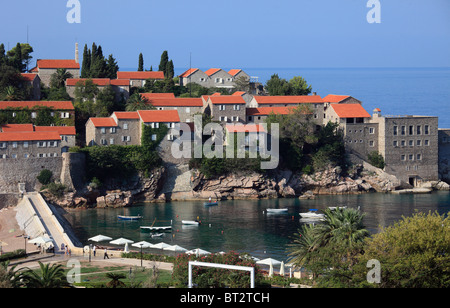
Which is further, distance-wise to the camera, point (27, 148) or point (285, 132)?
point (285, 132)

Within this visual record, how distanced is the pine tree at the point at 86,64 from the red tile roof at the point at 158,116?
61.4 feet

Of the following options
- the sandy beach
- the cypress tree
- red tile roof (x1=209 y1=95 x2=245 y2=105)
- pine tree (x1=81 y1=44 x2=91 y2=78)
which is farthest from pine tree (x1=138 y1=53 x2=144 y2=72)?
the sandy beach

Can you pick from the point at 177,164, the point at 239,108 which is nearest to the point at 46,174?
the point at 177,164

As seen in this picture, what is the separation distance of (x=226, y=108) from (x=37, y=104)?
847 inches

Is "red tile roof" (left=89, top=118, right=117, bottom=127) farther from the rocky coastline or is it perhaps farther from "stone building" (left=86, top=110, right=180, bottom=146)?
the rocky coastline

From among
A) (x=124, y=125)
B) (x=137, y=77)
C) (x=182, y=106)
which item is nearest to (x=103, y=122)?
(x=124, y=125)

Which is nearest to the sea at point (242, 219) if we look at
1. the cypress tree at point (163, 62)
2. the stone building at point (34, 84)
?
the stone building at point (34, 84)

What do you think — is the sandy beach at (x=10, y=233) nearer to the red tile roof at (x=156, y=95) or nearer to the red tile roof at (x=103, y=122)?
the red tile roof at (x=103, y=122)

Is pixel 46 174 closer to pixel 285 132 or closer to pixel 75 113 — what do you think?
pixel 75 113

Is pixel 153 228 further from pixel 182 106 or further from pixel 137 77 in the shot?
pixel 137 77

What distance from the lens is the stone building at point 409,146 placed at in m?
93.6

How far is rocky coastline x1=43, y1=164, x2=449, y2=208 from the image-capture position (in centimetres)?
7862

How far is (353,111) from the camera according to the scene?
93.8 m
